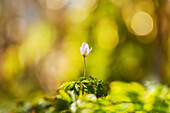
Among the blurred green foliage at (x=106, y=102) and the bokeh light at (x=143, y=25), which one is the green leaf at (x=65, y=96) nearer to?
the blurred green foliage at (x=106, y=102)

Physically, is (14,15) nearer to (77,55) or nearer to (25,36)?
(25,36)

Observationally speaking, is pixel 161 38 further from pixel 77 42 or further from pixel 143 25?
pixel 77 42

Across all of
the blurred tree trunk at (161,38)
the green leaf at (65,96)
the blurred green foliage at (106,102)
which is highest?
the blurred tree trunk at (161,38)

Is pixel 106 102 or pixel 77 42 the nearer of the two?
pixel 106 102

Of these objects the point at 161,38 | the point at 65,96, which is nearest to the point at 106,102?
the point at 65,96

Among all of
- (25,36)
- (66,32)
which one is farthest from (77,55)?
(25,36)

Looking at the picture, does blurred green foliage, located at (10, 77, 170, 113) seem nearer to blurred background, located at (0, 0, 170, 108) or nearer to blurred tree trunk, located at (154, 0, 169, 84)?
blurred background, located at (0, 0, 170, 108)

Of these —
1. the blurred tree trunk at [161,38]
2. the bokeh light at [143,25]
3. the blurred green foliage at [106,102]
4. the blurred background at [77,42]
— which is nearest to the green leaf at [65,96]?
the blurred green foliage at [106,102]
